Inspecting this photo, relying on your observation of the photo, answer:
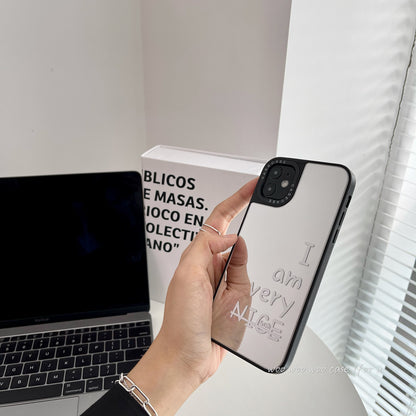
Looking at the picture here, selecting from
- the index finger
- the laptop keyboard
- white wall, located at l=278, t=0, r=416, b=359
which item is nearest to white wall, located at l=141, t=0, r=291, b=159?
white wall, located at l=278, t=0, r=416, b=359

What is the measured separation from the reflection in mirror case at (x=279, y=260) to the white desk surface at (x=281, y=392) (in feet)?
0.38

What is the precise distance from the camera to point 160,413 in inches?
19.7

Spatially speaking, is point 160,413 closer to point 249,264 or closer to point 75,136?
point 249,264

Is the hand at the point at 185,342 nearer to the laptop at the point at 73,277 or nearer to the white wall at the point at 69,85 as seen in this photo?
the laptop at the point at 73,277

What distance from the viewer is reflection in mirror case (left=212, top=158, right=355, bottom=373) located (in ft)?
1.63

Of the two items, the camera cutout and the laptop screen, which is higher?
the camera cutout

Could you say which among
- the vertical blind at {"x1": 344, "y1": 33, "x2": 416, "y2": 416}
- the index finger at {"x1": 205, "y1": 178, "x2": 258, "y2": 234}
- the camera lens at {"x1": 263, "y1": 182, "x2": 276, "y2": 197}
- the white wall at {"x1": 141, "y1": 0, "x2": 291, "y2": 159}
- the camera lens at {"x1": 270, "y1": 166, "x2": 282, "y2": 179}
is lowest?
the vertical blind at {"x1": 344, "y1": 33, "x2": 416, "y2": 416}

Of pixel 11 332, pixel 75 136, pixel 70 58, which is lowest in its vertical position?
pixel 11 332

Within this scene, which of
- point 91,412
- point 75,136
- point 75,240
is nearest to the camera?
point 91,412

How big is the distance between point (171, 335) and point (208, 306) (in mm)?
62

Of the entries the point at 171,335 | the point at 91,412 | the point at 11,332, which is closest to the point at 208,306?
the point at 171,335

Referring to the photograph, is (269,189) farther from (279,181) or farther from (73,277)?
(73,277)

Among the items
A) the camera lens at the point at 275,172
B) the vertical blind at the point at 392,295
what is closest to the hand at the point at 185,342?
the camera lens at the point at 275,172

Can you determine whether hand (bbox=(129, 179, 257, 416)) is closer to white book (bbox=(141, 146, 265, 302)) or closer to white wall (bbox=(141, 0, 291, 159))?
white book (bbox=(141, 146, 265, 302))
